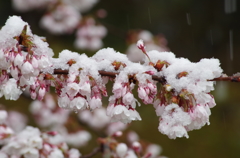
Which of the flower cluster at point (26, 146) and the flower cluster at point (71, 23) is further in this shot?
the flower cluster at point (71, 23)

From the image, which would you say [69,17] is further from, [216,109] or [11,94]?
[216,109]

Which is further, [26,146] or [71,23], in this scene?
[71,23]

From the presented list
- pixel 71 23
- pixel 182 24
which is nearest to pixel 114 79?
pixel 71 23

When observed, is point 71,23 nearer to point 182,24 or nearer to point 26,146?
point 26,146

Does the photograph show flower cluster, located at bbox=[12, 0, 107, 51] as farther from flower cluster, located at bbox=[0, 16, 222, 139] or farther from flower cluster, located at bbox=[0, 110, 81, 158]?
flower cluster, located at bbox=[0, 16, 222, 139]

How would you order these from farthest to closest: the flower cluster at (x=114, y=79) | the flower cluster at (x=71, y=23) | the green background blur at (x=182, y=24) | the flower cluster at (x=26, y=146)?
the green background blur at (x=182, y=24) → the flower cluster at (x=71, y=23) → the flower cluster at (x=26, y=146) → the flower cluster at (x=114, y=79)

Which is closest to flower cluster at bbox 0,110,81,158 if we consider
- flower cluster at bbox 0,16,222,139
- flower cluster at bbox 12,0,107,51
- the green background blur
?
flower cluster at bbox 0,16,222,139

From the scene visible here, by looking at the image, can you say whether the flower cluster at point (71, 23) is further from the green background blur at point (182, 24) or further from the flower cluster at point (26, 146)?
the green background blur at point (182, 24)

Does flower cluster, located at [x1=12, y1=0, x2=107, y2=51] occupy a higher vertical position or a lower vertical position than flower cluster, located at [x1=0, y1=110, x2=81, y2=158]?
higher

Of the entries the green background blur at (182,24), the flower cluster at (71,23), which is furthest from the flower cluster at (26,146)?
the green background blur at (182,24)
